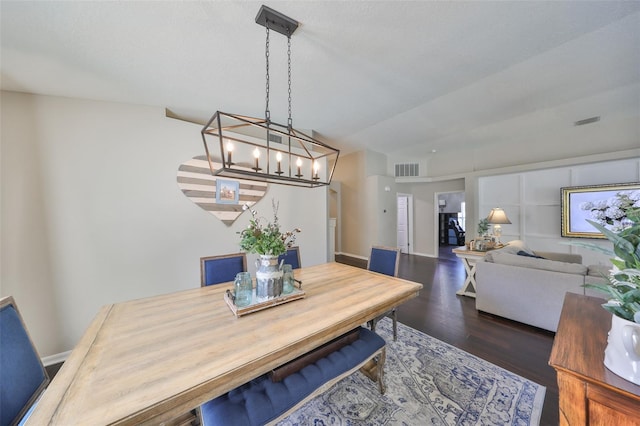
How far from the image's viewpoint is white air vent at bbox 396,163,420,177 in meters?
6.64

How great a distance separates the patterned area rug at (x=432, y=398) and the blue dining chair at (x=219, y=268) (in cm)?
125

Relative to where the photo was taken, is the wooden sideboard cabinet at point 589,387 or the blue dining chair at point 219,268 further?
the blue dining chair at point 219,268

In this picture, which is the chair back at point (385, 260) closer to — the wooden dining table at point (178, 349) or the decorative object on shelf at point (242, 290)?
the wooden dining table at point (178, 349)

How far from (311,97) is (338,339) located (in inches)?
113

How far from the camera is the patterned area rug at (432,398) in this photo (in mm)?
1453

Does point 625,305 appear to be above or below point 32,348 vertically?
above

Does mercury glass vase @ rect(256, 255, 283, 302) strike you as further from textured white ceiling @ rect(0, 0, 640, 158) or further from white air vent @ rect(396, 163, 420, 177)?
white air vent @ rect(396, 163, 420, 177)

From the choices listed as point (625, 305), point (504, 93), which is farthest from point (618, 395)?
point (504, 93)

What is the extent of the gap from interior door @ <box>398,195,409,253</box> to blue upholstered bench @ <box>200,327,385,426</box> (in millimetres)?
5982

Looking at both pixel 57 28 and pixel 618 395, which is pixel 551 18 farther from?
pixel 57 28

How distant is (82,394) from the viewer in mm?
790

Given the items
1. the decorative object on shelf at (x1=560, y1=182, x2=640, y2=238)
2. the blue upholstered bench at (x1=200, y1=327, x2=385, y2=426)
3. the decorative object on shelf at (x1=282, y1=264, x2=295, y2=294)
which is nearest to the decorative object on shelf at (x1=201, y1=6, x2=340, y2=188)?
the decorative object on shelf at (x1=282, y1=264, x2=295, y2=294)

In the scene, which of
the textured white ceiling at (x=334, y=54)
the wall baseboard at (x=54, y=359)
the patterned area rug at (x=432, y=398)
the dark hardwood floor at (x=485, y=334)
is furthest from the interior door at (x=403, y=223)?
the wall baseboard at (x=54, y=359)

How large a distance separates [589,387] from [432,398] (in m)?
1.20
